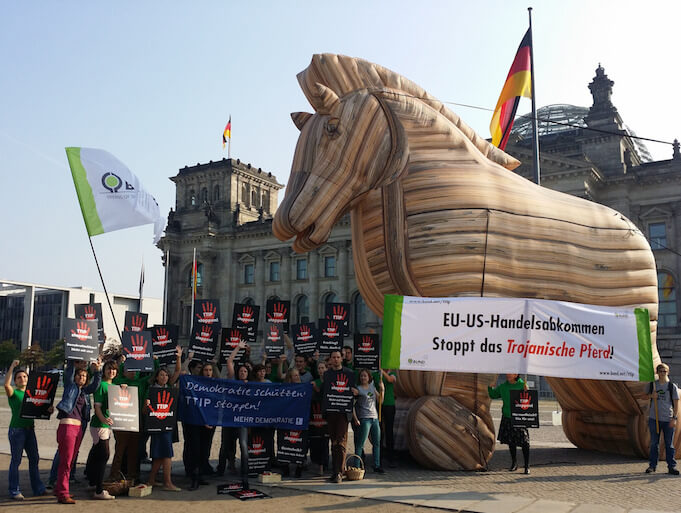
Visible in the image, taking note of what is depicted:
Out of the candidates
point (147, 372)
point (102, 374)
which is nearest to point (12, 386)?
point (102, 374)

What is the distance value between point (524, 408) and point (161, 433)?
16.0 ft

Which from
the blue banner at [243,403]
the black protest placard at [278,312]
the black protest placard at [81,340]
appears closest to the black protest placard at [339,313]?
the black protest placard at [278,312]

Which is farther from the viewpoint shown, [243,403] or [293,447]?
[293,447]

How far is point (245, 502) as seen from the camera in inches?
288

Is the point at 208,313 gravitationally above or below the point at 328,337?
above

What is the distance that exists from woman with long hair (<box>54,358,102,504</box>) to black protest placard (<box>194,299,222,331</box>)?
8.75 feet

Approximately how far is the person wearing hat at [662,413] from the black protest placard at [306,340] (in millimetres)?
5146

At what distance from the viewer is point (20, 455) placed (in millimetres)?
7594

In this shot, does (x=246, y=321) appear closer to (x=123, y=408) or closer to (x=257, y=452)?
(x=257, y=452)

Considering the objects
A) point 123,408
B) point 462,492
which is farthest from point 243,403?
point 462,492

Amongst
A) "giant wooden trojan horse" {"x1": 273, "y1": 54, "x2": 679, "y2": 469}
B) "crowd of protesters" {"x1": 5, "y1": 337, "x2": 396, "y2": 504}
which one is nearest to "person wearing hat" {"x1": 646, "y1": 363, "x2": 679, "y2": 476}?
"giant wooden trojan horse" {"x1": 273, "y1": 54, "x2": 679, "y2": 469}

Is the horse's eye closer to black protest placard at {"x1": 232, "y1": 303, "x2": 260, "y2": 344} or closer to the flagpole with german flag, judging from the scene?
black protest placard at {"x1": 232, "y1": 303, "x2": 260, "y2": 344}

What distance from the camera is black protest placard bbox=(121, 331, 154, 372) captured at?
862cm

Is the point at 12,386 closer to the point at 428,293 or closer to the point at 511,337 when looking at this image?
the point at 428,293
